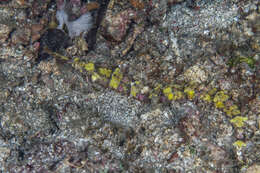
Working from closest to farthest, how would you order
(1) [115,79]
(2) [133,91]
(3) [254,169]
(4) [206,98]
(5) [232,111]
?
(3) [254,169]
(5) [232,111]
(4) [206,98]
(2) [133,91]
(1) [115,79]

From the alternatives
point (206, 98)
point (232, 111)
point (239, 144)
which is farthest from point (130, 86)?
point (239, 144)

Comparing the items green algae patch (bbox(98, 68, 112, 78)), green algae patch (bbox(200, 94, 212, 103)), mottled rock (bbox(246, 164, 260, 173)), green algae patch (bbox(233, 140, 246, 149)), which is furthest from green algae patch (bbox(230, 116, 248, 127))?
green algae patch (bbox(98, 68, 112, 78))

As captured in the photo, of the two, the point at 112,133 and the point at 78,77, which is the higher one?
the point at 78,77

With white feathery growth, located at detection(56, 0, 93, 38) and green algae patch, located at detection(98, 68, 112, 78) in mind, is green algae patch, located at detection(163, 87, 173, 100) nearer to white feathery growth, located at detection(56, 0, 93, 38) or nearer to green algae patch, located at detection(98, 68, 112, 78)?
green algae patch, located at detection(98, 68, 112, 78)

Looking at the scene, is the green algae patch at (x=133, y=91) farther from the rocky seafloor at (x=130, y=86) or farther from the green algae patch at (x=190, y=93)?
the green algae patch at (x=190, y=93)

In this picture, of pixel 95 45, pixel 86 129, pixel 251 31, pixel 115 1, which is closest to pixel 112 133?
pixel 86 129

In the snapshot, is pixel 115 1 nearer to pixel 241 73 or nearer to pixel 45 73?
pixel 45 73

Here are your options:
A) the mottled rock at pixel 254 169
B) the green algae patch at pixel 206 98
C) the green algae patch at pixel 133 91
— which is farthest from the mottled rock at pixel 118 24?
the mottled rock at pixel 254 169

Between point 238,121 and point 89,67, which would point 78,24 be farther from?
point 238,121
